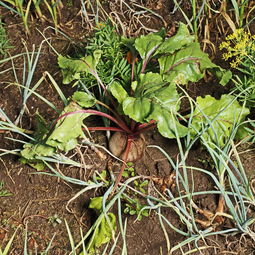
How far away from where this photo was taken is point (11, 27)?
2.15 m

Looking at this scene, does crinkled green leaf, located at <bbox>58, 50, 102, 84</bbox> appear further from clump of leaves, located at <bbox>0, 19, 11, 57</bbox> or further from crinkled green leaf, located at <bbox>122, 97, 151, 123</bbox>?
clump of leaves, located at <bbox>0, 19, 11, 57</bbox>

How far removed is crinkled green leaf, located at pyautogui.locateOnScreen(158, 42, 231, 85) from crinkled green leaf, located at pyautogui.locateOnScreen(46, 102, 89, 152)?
376 millimetres

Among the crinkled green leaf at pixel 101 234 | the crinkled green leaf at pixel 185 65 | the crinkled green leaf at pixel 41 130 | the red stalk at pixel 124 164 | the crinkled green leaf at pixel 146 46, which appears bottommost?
the crinkled green leaf at pixel 101 234

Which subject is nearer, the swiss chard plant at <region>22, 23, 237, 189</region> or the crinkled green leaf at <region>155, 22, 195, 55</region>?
the swiss chard plant at <region>22, 23, 237, 189</region>

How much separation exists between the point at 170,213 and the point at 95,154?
0.40 metres

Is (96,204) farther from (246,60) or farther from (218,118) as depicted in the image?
(246,60)

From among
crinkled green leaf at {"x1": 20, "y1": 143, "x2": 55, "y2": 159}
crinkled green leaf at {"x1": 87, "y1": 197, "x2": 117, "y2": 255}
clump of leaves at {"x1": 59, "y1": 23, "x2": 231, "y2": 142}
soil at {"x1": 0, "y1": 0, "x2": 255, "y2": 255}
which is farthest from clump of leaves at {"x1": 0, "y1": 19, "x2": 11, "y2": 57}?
crinkled green leaf at {"x1": 87, "y1": 197, "x2": 117, "y2": 255}

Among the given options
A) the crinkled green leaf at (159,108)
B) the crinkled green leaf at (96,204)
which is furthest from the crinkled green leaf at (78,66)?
the crinkled green leaf at (96,204)

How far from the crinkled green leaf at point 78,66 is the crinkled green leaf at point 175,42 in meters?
0.24

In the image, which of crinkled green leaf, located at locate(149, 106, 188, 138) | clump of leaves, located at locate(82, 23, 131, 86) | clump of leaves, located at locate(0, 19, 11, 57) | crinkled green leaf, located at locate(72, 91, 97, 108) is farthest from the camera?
clump of leaves, located at locate(0, 19, 11, 57)

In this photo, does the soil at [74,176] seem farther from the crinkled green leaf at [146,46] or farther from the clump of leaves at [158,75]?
the crinkled green leaf at [146,46]

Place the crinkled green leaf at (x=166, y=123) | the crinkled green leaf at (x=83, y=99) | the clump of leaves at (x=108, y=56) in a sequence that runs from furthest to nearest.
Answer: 1. the clump of leaves at (x=108, y=56)
2. the crinkled green leaf at (x=83, y=99)
3. the crinkled green leaf at (x=166, y=123)

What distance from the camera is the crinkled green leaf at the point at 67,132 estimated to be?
1489mm

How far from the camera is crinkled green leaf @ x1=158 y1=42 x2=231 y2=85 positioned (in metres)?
1.64
